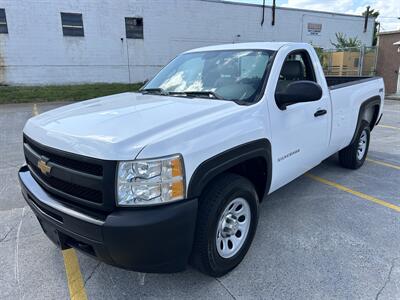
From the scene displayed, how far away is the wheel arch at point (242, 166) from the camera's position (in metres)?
2.21

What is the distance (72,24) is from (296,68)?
804 inches

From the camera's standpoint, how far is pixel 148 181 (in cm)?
203

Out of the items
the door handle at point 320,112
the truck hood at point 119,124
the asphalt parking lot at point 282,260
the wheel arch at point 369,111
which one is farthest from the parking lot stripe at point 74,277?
the wheel arch at point 369,111

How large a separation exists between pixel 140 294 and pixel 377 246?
229 cm

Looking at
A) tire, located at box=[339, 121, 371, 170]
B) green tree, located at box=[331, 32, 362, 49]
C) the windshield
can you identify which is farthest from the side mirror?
green tree, located at box=[331, 32, 362, 49]

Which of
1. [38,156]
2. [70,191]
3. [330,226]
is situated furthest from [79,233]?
[330,226]

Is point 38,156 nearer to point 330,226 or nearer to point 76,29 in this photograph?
point 330,226

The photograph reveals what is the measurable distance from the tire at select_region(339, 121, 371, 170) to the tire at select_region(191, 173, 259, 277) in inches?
115

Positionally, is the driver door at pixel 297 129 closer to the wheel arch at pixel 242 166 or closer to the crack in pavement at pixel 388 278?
the wheel arch at pixel 242 166

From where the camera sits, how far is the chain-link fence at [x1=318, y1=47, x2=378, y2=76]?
18.7 m

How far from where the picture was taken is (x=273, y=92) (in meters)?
2.99

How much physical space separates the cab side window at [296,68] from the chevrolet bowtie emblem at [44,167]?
2360mm

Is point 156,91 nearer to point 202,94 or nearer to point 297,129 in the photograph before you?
point 202,94

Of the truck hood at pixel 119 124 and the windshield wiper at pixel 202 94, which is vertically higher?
the windshield wiper at pixel 202 94
